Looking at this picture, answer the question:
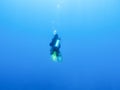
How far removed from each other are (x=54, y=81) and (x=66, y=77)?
1.53 metres

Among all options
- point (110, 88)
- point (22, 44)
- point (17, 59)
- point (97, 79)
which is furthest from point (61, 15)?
point (110, 88)

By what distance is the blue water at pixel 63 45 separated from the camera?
2552 centimetres

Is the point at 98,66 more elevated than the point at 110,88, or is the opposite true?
→ the point at 98,66

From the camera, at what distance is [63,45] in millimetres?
30719

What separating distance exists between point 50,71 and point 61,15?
891cm

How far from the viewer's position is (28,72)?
2614 cm

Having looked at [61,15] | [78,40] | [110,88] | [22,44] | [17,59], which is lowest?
[110,88]

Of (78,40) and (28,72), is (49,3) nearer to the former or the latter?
(78,40)

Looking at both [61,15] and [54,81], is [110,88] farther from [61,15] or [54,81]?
[61,15]

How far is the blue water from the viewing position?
25.5m

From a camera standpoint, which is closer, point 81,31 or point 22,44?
point 22,44

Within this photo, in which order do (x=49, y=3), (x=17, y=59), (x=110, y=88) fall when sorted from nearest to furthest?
(x=110, y=88), (x=17, y=59), (x=49, y=3)

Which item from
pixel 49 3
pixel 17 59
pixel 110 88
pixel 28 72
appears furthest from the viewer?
pixel 49 3

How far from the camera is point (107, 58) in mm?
29500
